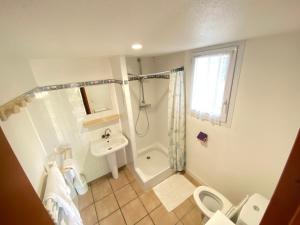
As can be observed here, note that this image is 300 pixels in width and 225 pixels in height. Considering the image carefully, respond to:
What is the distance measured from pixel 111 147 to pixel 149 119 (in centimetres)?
101

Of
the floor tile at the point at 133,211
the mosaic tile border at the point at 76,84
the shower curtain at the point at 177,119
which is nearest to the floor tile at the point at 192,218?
the floor tile at the point at 133,211

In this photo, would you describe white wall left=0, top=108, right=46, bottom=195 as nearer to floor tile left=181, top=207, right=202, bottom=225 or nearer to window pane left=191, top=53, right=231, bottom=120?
floor tile left=181, top=207, right=202, bottom=225

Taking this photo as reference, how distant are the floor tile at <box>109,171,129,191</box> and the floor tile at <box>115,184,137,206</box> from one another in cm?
7

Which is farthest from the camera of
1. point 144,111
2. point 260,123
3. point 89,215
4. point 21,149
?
point 144,111

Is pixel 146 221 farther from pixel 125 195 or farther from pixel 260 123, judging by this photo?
pixel 260 123

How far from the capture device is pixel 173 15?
0.49m

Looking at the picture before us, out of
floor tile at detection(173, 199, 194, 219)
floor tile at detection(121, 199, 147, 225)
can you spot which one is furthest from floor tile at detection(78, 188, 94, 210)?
floor tile at detection(173, 199, 194, 219)

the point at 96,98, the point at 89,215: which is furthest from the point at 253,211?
the point at 96,98

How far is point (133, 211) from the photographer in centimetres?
180

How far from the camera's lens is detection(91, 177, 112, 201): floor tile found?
6.73 feet

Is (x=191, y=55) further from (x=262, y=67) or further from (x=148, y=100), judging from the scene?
(x=148, y=100)

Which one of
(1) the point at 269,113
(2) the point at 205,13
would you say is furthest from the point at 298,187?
(1) the point at 269,113

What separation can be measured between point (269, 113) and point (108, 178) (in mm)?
2500

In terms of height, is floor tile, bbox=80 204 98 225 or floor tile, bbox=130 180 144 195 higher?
floor tile, bbox=130 180 144 195
